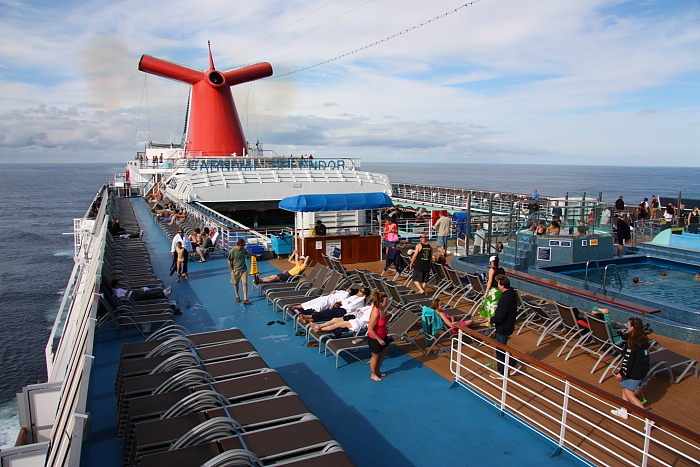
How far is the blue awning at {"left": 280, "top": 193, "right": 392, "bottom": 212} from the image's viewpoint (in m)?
11.9

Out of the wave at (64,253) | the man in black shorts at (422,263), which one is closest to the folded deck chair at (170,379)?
the man in black shorts at (422,263)

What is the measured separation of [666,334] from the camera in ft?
23.2

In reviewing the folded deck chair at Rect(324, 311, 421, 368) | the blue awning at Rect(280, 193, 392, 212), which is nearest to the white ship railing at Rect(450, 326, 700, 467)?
the folded deck chair at Rect(324, 311, 421, 368)

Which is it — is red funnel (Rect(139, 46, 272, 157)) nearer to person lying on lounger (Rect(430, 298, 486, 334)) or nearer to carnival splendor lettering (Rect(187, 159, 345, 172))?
carnival splendor lettering (Rect(187, 159, 345, 172))

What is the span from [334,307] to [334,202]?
5529 mm

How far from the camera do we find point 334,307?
6.96 metres

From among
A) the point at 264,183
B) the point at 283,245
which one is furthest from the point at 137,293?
the point at 264,183

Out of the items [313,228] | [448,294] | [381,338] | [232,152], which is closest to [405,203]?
[232,152]

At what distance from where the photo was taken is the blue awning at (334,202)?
467 inches

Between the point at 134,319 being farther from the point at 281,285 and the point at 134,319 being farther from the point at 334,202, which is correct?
the point at 334,202

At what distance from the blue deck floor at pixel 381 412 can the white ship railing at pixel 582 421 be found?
0.13 m

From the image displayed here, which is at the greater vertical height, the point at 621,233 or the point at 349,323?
the point at 621,233

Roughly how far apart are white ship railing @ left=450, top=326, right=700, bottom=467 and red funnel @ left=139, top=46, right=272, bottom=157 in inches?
1061

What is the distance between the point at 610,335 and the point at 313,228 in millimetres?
7400
